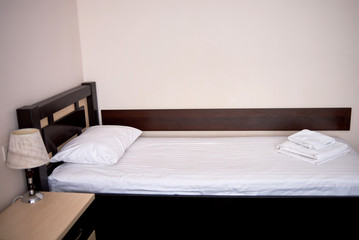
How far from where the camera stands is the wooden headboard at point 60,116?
5.91 ft

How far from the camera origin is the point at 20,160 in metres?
1.55

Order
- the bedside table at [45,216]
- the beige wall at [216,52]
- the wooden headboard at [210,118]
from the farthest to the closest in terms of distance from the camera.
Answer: the wooden headboard at [210,118] → the beige wall at [216,52] → the bedside table at [45,216]

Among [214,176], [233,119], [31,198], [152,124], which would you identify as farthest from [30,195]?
[233,119]

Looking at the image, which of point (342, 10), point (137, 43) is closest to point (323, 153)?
point (342, 10)

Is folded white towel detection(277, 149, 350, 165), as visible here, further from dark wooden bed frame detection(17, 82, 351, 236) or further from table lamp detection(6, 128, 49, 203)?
table lamp detection(6, 128, 49, 203)

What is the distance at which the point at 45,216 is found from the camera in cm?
158

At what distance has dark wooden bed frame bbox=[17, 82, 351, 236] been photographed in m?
1.94

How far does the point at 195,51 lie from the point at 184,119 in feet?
1.90

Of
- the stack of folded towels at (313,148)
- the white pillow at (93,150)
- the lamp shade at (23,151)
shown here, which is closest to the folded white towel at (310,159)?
the stack of folded towels at (313,148)

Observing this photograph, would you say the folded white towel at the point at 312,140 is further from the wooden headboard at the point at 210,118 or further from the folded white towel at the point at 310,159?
the wooden headboard at the point at 210,118

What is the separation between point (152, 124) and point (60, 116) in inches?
32.6

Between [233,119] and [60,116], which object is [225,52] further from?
[60,116]

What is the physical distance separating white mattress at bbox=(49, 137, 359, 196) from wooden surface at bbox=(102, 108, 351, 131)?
0.52 m

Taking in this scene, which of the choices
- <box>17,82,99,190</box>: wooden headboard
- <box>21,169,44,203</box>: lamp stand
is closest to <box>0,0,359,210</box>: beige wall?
<box>17,82,99,190</box>: wooden headboard
